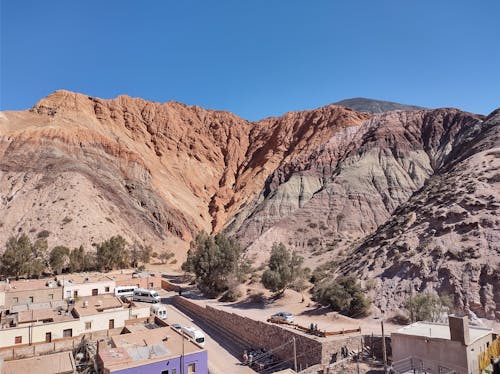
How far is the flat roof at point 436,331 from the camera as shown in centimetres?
1770

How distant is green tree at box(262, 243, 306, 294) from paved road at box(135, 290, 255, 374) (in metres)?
6.55

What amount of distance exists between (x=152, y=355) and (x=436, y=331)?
14522 mm

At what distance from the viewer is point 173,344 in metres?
21.7

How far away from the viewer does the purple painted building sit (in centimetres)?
1852

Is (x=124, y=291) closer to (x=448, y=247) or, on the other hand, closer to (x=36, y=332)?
(x=36, y=332)

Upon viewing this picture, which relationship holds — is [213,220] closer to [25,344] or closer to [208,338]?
[208,338]

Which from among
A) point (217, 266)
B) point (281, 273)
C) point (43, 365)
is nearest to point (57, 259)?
point (217, 266)

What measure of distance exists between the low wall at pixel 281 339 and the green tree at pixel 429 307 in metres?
4.47

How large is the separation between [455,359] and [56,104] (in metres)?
99.5

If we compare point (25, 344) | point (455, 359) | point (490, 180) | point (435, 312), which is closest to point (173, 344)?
point (25, 344)

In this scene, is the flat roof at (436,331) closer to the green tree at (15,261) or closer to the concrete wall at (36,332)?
the concrete wall at (36,332)

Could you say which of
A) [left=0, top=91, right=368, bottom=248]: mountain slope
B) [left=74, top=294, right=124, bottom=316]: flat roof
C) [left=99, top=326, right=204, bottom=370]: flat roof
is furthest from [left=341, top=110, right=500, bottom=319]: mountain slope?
[left=0, top=91, right=368, bottom=248]: mountain slope

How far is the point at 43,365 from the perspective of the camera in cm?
2034

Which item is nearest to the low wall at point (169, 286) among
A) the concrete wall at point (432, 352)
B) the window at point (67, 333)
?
the window at point (67, 333)
